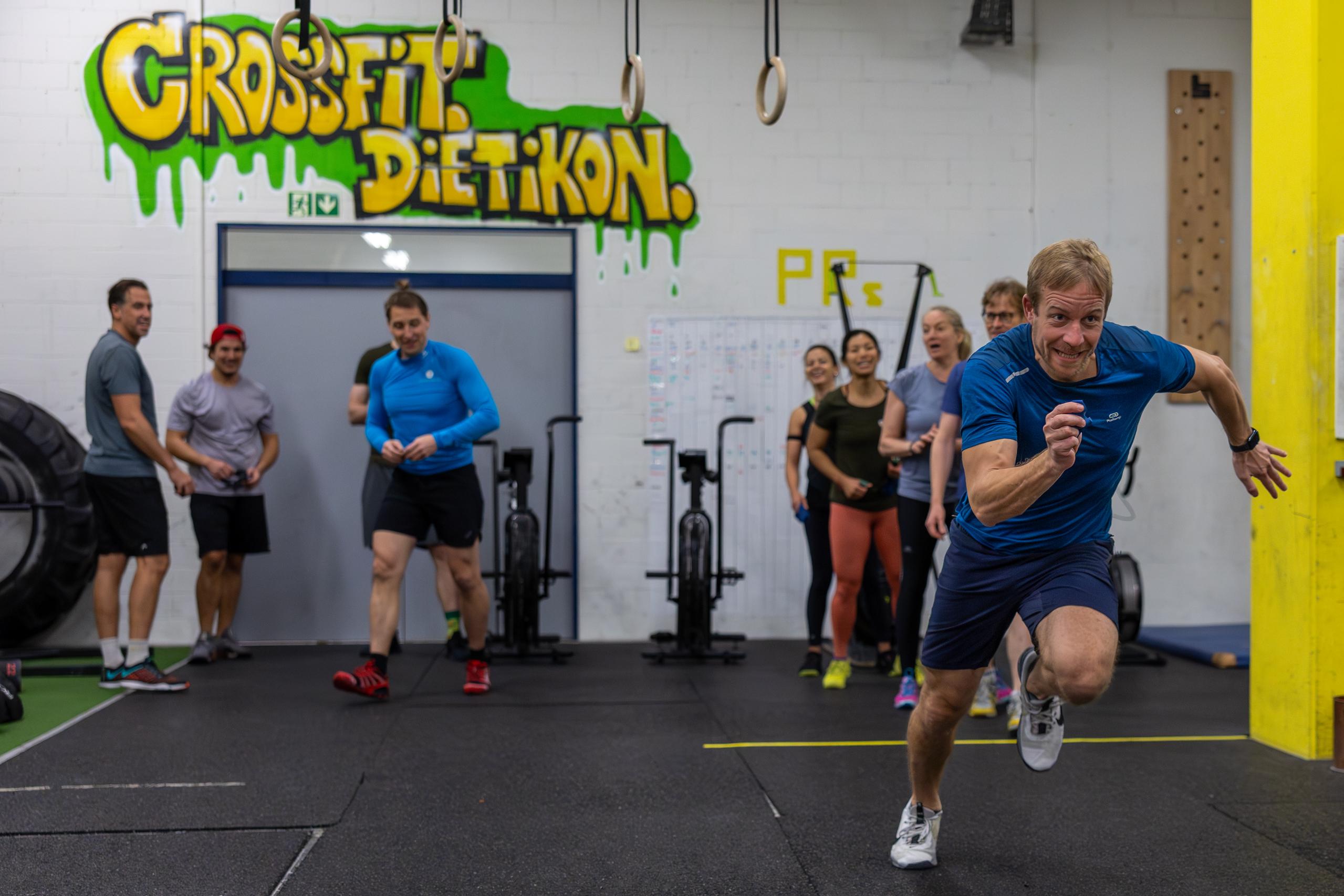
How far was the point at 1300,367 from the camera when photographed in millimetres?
3223

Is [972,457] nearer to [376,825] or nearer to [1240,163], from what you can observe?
[376,825]

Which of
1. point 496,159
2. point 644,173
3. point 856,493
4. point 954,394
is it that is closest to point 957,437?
point 954,394

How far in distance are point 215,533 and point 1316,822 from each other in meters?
4.45

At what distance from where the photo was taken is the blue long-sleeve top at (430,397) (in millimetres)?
3959

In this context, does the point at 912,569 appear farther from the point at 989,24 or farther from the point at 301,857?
the point at 989,24

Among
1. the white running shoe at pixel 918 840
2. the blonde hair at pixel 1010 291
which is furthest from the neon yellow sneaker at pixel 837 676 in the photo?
the white running shoe at pixel 918 840

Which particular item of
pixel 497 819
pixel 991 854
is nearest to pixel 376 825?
pixel 497 819

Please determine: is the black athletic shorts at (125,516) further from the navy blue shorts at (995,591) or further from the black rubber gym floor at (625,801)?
the navy blue shorts at (995,591)

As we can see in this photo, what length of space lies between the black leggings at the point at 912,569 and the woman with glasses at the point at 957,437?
47 mm

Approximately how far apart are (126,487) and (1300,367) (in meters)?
4.31

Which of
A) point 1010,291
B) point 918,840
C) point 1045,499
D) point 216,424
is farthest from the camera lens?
point 216,424

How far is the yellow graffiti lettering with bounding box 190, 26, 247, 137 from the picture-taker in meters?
5.41

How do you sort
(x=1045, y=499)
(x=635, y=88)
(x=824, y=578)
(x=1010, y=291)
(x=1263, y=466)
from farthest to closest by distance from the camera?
(x=824, y=578), (x=635, y=88), (x=1010, y=291), (x=1263, y=466), (x=1045, y=499)

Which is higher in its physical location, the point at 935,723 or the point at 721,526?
the point at 721,526
